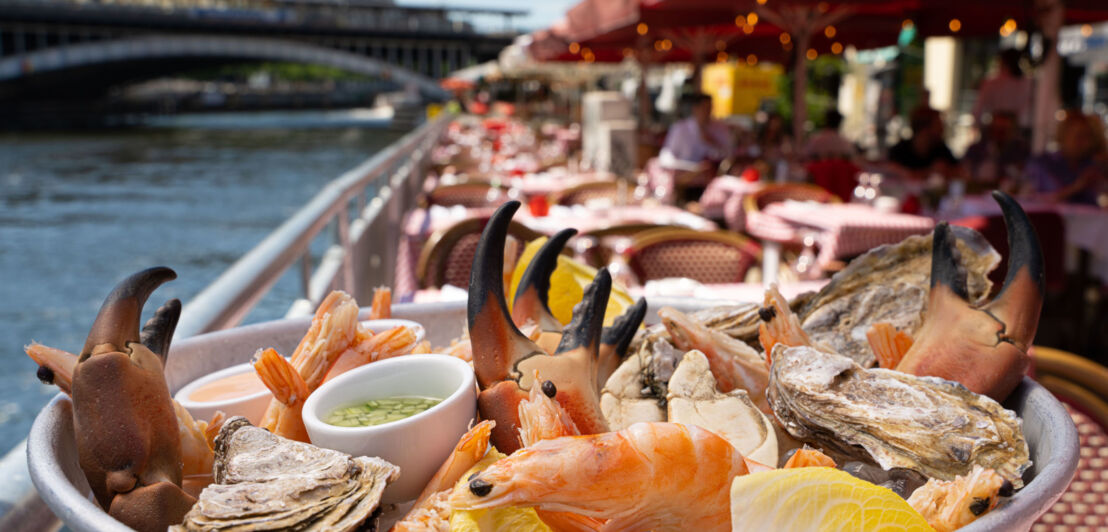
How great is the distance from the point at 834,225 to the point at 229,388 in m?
5.03

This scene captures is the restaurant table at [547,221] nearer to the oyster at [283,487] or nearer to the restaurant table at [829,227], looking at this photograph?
the restaurant table at [829,227]

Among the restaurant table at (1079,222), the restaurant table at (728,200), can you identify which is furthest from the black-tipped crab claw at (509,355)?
the restaurant table at (728,200)

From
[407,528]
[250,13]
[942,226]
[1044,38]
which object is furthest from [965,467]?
[250,13]

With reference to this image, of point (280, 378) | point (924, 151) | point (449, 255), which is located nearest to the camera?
point (280, 378)

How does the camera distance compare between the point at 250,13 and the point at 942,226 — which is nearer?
the point at 942,226

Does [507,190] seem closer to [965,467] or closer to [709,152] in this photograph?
[709,152]

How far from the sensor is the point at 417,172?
36.7 ft

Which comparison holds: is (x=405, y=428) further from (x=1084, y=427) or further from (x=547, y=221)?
(x=547, y=221)

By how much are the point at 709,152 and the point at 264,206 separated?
538 inches

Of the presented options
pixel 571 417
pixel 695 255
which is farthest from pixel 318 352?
pixel 695 255

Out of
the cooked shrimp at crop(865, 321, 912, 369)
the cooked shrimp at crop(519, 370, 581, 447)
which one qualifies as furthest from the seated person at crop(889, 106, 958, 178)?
the cooked shrimp at crop(519, 370, 581, 447)

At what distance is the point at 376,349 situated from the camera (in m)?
0.97

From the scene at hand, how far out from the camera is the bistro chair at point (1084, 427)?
2186mm

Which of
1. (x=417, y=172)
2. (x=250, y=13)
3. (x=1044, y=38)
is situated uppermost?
(x=250, y=13)
